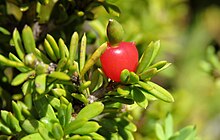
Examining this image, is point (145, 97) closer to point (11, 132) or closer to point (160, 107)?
point (11, 132)

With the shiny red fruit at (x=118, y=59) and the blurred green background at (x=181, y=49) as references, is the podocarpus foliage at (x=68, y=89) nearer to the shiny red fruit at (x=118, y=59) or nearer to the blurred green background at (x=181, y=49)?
the shiny red fruit at (x=118, y=59)

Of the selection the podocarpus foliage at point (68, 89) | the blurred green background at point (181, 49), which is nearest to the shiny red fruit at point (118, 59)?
the podocarpus foliage at point (68, 89)

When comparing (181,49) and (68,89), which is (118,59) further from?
(181,49)

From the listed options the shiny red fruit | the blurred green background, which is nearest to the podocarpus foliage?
the shiny red fruit

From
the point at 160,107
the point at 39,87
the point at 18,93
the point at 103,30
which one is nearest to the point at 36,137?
the point at 39,87

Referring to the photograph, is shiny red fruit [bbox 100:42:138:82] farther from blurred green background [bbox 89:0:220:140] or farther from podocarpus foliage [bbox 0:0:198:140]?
blurred green background [bbox 89:0:220:140]

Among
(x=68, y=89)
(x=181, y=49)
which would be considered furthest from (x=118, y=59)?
(x=181, y=49)
